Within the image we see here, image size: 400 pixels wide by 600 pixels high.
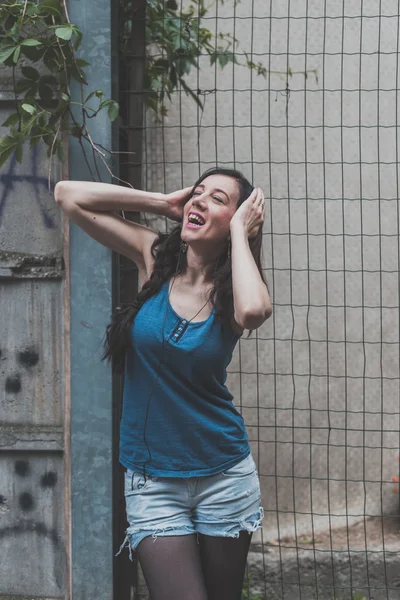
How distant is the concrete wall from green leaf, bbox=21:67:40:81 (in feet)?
3.58

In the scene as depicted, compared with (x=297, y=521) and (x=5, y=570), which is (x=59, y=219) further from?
(x=297, y=521)

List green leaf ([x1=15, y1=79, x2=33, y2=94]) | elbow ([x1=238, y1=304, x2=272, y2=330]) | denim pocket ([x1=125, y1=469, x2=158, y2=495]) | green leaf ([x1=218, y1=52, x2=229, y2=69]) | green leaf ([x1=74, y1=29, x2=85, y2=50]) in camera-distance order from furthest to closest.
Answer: green leaf ([x1=218, y1=52, x2=229, y2=69]), green leaf ([x1=15, y1=79, x2=33, y2=94]), green leaf ([x1=74, y1=29, x2=85, y2=50]), denim pocket ([x1=125, y1=469, x2=158, y2=495]), elbow ([x1=238, y1=304, x2=272, y2=330])

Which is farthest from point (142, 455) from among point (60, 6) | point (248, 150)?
point (248, 150)

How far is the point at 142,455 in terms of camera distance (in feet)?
8.34

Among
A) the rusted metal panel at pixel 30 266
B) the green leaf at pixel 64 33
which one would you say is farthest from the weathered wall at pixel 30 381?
the green leaf at pixel 64 33

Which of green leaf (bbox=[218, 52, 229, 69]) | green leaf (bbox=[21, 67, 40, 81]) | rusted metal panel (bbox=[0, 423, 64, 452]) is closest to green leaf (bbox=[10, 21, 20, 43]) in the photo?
green leaf (bbox=[21, 67, 40, 81])

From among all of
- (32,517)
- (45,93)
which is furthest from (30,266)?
(32,517)

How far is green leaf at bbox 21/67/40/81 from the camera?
312cm

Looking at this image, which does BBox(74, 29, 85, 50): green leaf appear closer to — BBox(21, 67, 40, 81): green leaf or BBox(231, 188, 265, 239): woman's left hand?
BBox(21, 67, 40, 81): green leaf

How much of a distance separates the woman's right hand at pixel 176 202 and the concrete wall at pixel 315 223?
1.36 meters

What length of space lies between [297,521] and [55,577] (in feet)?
4.89

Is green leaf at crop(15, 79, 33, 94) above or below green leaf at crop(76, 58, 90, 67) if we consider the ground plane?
below

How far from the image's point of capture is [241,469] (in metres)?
2.60

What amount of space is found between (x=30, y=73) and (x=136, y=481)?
5.52ft
